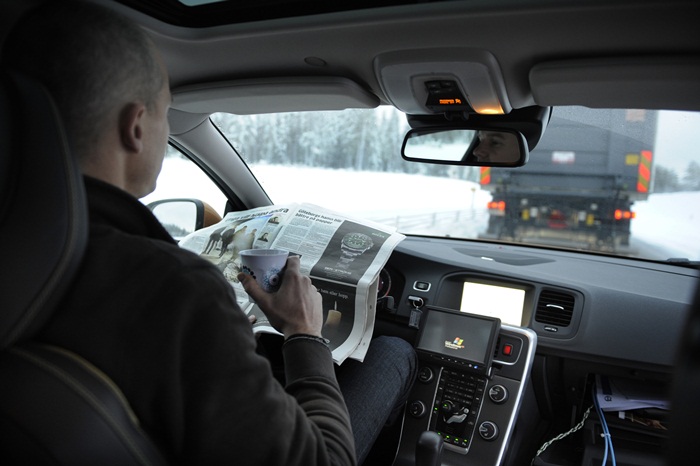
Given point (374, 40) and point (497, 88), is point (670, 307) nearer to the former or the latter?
point (497, 88)

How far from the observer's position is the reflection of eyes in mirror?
7.27 ft

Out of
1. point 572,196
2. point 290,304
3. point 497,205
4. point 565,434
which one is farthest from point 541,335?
point 497,205

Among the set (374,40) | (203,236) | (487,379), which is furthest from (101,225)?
(487,379)

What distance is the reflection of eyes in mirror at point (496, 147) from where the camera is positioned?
7.27 ft

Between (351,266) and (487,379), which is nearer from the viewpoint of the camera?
(351,266)

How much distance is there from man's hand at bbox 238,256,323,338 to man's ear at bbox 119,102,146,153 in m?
0.44

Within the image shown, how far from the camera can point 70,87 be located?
0.99m

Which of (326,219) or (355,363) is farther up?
(326,219)

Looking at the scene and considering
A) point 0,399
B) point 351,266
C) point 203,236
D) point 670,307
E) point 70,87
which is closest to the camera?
point 0,399

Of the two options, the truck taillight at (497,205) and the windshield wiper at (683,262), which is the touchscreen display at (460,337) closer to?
the windshield wiper at (683,262)

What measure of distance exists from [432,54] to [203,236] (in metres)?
1.34

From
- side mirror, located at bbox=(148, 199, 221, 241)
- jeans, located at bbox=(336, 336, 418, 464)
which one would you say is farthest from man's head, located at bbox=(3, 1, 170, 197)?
side mirror, located at bbox=(148, 199, 221, 241)

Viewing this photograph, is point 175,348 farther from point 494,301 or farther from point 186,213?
point 186,213

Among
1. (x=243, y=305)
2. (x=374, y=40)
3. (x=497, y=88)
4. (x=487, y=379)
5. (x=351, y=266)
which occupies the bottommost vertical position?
(x=487, y=379)
